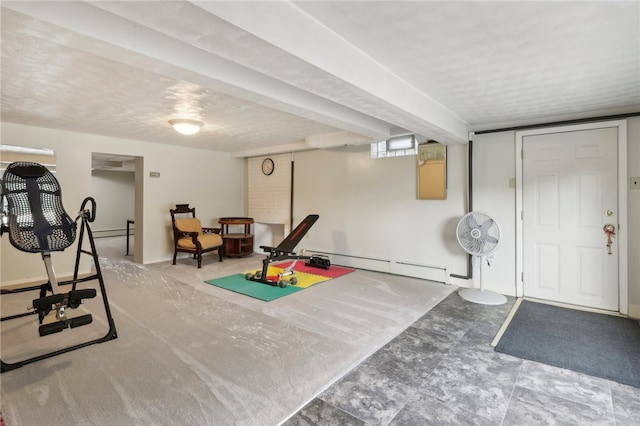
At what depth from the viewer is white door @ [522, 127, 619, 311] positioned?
3.54 m

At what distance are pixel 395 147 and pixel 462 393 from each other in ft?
12.5

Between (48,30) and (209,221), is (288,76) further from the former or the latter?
(209,221)

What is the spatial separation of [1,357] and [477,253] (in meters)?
4.90

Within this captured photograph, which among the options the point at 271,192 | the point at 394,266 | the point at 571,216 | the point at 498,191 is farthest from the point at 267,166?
the point at 571,216

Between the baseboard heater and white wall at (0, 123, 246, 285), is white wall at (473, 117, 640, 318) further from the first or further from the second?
white wall at (0, 123, 246, 285)

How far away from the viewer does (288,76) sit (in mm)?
2082

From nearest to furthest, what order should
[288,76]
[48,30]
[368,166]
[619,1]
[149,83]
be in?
1. [619,1]
2. [48,30]
3. [288,76]
4. [149,83]
5. [368,166]

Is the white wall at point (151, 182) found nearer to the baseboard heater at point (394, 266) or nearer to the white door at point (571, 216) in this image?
the baseboard heater at point (394, 266)

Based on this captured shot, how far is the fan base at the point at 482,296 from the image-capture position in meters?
3.85

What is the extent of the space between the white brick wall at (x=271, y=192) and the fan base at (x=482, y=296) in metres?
3.74

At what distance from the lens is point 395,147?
5.05 m

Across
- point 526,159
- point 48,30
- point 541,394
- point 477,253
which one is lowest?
point 541,394

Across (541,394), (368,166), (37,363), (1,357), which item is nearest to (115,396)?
(37,363)

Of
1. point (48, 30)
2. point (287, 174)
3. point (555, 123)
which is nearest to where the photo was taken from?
point (48, 30)
